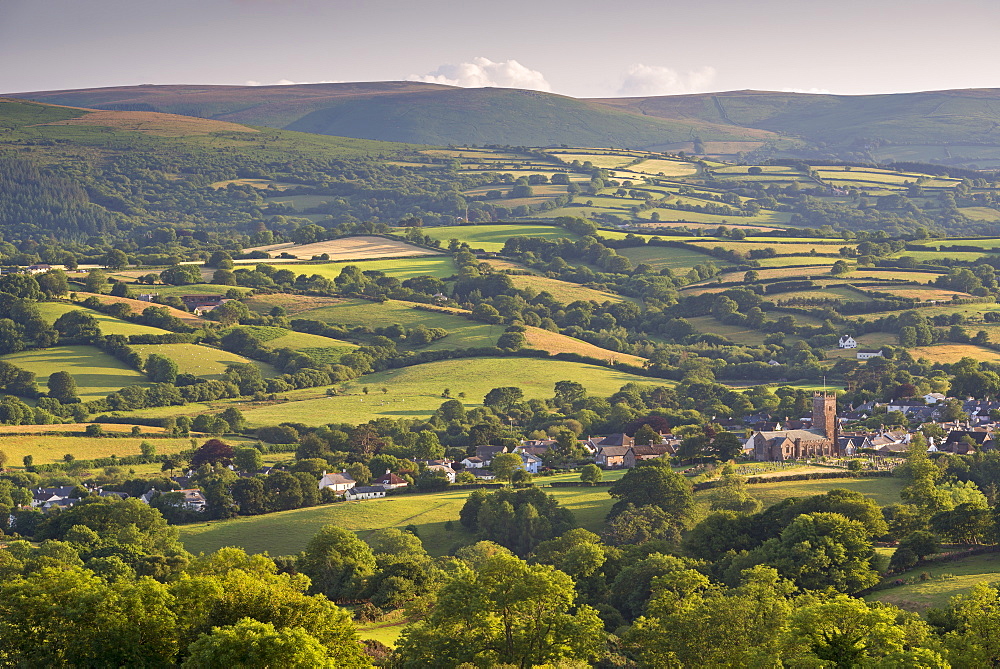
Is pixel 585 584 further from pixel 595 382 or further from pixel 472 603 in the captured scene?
pixel 595 382

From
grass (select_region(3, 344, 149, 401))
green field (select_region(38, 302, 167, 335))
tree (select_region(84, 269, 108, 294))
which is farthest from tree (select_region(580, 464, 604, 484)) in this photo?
tree (select_region(84, 269, 108, 294))

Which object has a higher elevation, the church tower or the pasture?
the pasture

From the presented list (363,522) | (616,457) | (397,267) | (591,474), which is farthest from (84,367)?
(397,267)

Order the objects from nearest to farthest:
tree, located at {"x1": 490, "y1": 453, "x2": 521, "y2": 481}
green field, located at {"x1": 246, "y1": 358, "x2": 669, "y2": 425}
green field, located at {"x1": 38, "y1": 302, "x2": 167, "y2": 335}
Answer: tree, located at {"x1": 490, "y1": 453, "x2": 521, "y2": 481} → green field, located at {"x1": 246, "y1": 358, "x2": 669, "y2": 425} → green field, located at {"x1": 38, "y1": 302, "x2": 167, "y2": 335}

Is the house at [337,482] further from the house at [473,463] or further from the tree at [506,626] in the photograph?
the tree at [506,626]

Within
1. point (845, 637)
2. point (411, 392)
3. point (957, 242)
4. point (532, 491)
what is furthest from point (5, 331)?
point (957, 242)

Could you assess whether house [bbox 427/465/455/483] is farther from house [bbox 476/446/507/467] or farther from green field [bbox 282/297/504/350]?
green field [bbox 282/297/504/350]

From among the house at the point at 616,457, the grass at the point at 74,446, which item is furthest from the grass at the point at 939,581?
the grass at the point at 74,446

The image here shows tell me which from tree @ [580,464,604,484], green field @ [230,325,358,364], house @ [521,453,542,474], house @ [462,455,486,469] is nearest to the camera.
A: tree @ [580,464,604,484]
